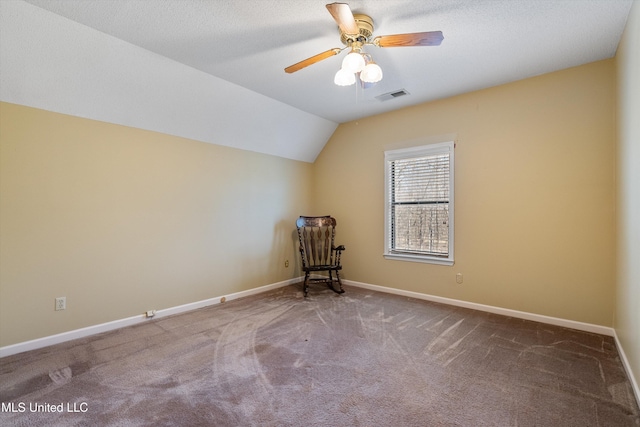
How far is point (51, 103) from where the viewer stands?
2512 mm

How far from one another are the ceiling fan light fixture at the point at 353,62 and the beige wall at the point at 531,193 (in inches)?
80.1

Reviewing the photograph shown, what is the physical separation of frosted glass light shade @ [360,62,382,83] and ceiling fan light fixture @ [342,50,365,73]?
0.09m

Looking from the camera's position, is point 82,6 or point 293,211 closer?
point 82,6

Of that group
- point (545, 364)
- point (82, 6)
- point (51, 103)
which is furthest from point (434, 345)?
point (51, 103)

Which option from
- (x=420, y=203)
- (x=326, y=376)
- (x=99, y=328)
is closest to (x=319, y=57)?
(x=326, y=376)

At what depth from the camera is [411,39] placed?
193 cm

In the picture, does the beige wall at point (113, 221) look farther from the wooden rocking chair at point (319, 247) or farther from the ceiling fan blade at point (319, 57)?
the ceiling fan blade at point (319, 57)

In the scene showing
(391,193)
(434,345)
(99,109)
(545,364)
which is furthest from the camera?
(391,193)

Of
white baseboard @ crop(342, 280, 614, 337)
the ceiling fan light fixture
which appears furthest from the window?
the ceiling fan light fixture

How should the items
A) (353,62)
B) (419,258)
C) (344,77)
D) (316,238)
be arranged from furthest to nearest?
(316,238)
(419,258)
(344,77)
(353,62)

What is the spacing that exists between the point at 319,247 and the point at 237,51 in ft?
10.2

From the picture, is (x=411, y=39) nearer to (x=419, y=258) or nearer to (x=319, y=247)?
(x=419, y=258)

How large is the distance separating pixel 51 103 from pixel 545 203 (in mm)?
4777

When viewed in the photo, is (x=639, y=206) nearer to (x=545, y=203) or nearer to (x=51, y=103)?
(x=545, y=203)
